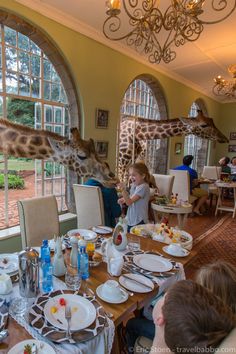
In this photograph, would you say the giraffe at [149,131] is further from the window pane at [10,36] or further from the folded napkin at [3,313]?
the folded napkin at [3,313]

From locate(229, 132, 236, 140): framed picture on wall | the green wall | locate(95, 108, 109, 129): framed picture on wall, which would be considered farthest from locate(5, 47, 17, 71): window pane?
locate(229, 132, 236, 140): framed picture on wall

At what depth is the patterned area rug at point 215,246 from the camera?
3.25 m

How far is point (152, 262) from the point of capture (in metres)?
1.63

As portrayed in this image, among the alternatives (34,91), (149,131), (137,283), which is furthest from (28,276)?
(149,131)

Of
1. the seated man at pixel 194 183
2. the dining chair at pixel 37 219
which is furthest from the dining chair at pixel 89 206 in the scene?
the seated man at pixel 194 183

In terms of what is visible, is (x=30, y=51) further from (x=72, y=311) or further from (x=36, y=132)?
(x=72, y=311)

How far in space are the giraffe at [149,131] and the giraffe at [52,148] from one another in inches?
63.8

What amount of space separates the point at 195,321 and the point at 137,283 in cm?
77

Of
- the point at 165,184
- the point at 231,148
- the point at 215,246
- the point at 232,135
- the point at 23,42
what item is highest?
the point at 23,42

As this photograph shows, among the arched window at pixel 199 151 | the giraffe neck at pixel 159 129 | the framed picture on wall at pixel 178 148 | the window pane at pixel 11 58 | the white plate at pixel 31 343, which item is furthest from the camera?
the arched window at pixel 199 151

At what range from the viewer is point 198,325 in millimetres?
664

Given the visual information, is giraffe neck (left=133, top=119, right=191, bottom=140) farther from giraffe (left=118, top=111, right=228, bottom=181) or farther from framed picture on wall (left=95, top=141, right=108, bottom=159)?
framed picture on wall (left=95, top=141, right=108, bottom=159)

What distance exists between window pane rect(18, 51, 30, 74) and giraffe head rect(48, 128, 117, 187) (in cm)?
95

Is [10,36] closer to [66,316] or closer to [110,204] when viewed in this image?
[110,204]
